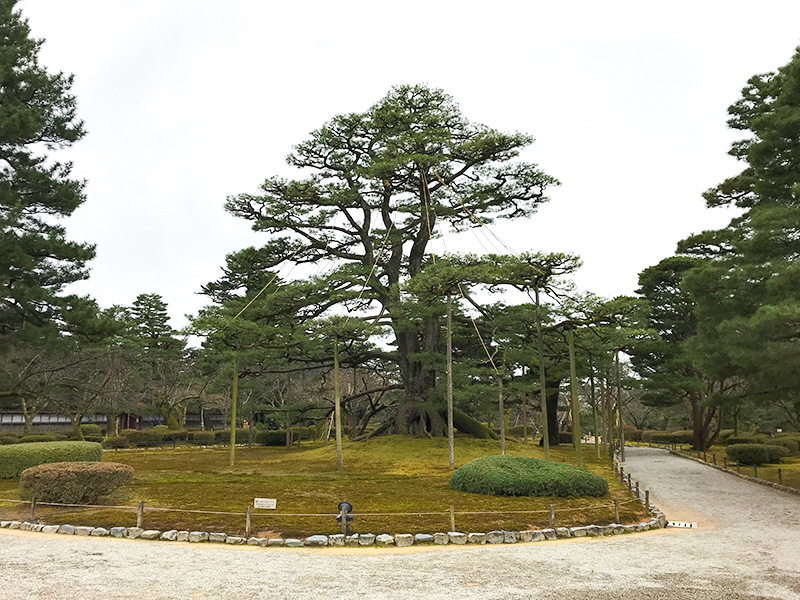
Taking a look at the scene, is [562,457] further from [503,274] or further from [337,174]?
[337,174]

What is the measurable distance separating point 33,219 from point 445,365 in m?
17.9

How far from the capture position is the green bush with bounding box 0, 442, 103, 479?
18859 mm

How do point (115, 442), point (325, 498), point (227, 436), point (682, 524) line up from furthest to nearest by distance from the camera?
point (227, 436)
point (115, 442)
point (325, 498)
point (682, 524)

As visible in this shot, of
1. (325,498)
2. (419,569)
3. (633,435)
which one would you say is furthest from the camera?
(633,435)

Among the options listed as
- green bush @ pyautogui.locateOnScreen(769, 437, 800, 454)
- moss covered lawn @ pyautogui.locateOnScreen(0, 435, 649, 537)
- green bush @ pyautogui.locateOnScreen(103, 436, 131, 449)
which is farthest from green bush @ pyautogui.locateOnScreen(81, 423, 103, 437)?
green bush @ pyautogui.locateOnScreen(769, 437, 800, 454)

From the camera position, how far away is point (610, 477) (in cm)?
2250

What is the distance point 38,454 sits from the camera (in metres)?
19.2

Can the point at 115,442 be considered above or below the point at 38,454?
below

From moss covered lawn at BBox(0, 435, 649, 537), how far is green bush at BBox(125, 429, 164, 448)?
1495 cm

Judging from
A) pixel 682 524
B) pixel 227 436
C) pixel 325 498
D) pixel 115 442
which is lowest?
pixel 227 436

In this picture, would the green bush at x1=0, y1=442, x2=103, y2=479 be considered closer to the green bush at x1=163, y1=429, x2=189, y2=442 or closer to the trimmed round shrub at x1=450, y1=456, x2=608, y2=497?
the trimmed round shrub at x1=450, y1=456, x2=608, y2=497

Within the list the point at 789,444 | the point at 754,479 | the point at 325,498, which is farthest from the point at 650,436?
→ the point at 325,498

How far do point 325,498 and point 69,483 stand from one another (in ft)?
19.7

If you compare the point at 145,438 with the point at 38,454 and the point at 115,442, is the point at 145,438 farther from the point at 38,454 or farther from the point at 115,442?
the point at 38,454
